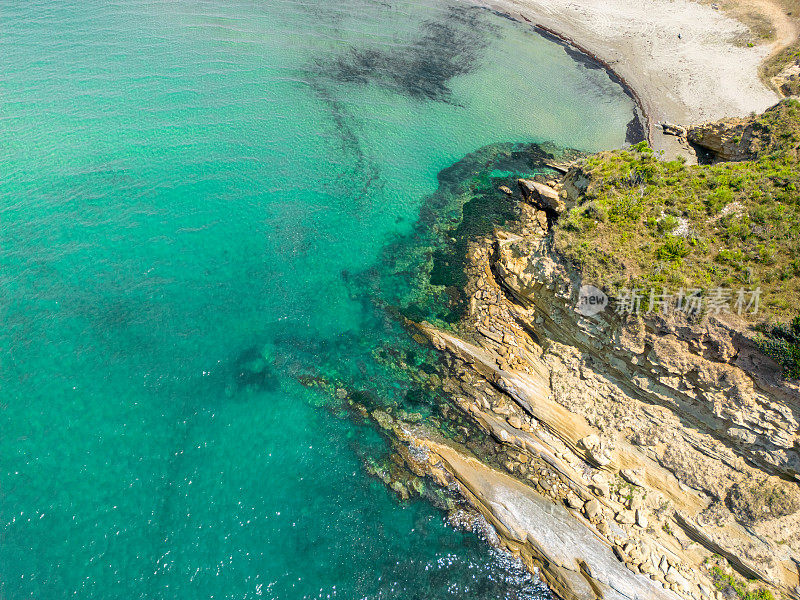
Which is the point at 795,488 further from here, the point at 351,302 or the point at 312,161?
the point at 312,161

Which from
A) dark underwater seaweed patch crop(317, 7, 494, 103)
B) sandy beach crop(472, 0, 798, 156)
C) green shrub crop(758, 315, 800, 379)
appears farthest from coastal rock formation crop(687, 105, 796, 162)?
dark underwater seaweed patch crop(317, 7, 494, 103)

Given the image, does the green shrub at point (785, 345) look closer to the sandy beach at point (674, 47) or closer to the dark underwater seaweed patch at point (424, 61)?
the sandy beach at point (674, 47)

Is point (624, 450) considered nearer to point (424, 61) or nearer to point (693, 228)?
point (693, 228)

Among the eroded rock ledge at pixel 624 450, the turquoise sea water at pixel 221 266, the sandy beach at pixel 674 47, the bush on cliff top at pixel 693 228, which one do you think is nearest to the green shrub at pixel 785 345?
the eroded rock ledge at pixel 624 450

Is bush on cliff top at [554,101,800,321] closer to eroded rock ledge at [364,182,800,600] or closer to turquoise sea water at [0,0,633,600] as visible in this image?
eroded rock ledge at [364,182,800,600]

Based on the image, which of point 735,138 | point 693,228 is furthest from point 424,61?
point 693,228

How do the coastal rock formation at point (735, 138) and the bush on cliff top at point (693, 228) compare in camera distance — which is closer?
the bush on cliff top at point (693, 228)
